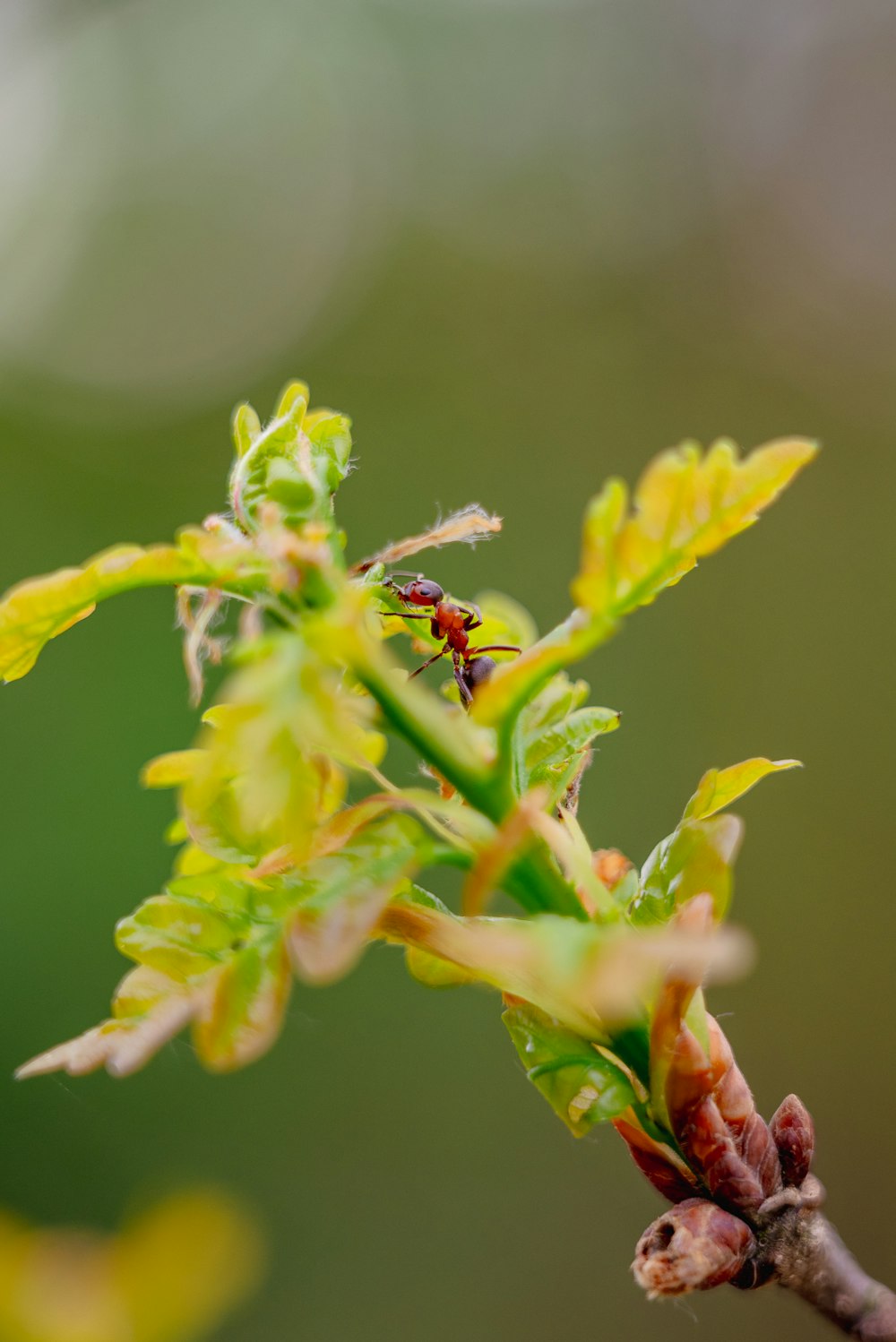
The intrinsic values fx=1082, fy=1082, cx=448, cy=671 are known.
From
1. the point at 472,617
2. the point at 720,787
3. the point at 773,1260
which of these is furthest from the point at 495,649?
the point at 773,1260

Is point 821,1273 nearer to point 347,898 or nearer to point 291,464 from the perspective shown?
point 347,898

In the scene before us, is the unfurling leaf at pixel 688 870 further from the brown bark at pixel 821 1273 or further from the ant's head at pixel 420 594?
the ant's head at pixel 420 594

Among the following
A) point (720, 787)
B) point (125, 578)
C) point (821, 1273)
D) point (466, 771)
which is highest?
point (125, 578)

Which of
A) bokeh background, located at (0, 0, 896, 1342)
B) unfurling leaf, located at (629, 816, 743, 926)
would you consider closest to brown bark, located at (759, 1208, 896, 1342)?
unfurling leaf, located at (629, 816, 743, 926)

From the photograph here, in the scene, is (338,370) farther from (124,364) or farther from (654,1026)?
(654,1026)

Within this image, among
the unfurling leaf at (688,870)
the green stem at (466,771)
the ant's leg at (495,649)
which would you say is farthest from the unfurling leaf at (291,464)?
the unfurling leaf at (688,870)

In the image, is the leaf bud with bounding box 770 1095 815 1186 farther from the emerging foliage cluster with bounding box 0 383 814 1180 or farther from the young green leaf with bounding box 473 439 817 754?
the young green leaf with bounding box 473 439 817 754

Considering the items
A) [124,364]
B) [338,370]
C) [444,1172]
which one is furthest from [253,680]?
[124,364]
